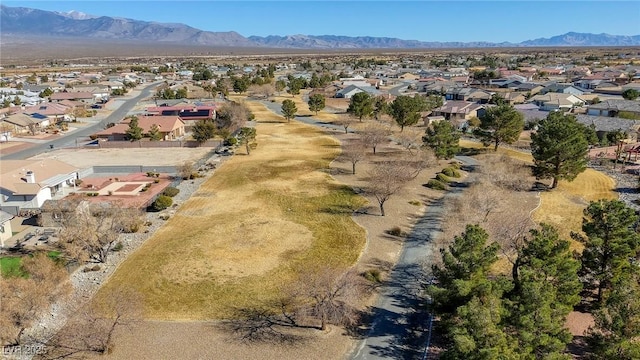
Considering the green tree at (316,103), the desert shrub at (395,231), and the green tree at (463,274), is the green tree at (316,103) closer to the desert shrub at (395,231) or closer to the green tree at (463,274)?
the desert shrub at (395,231)

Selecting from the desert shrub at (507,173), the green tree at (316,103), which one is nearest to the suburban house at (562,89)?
the green tree at (316,103)

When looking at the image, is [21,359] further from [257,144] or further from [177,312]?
[257,144]

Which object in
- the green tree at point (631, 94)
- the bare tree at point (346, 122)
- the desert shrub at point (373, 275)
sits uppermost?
the green tree at point (631, 94)

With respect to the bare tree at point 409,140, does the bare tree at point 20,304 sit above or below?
below

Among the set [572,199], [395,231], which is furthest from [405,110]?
[395,231]

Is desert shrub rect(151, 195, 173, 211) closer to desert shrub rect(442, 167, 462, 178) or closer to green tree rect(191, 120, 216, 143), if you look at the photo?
green tree rect(191, 120, 216, 143)

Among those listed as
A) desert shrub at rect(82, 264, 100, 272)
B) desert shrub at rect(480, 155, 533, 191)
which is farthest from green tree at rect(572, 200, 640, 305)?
desert shrub at rect(82, 264, 100, 272)

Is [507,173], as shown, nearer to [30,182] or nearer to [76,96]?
[30,182]
